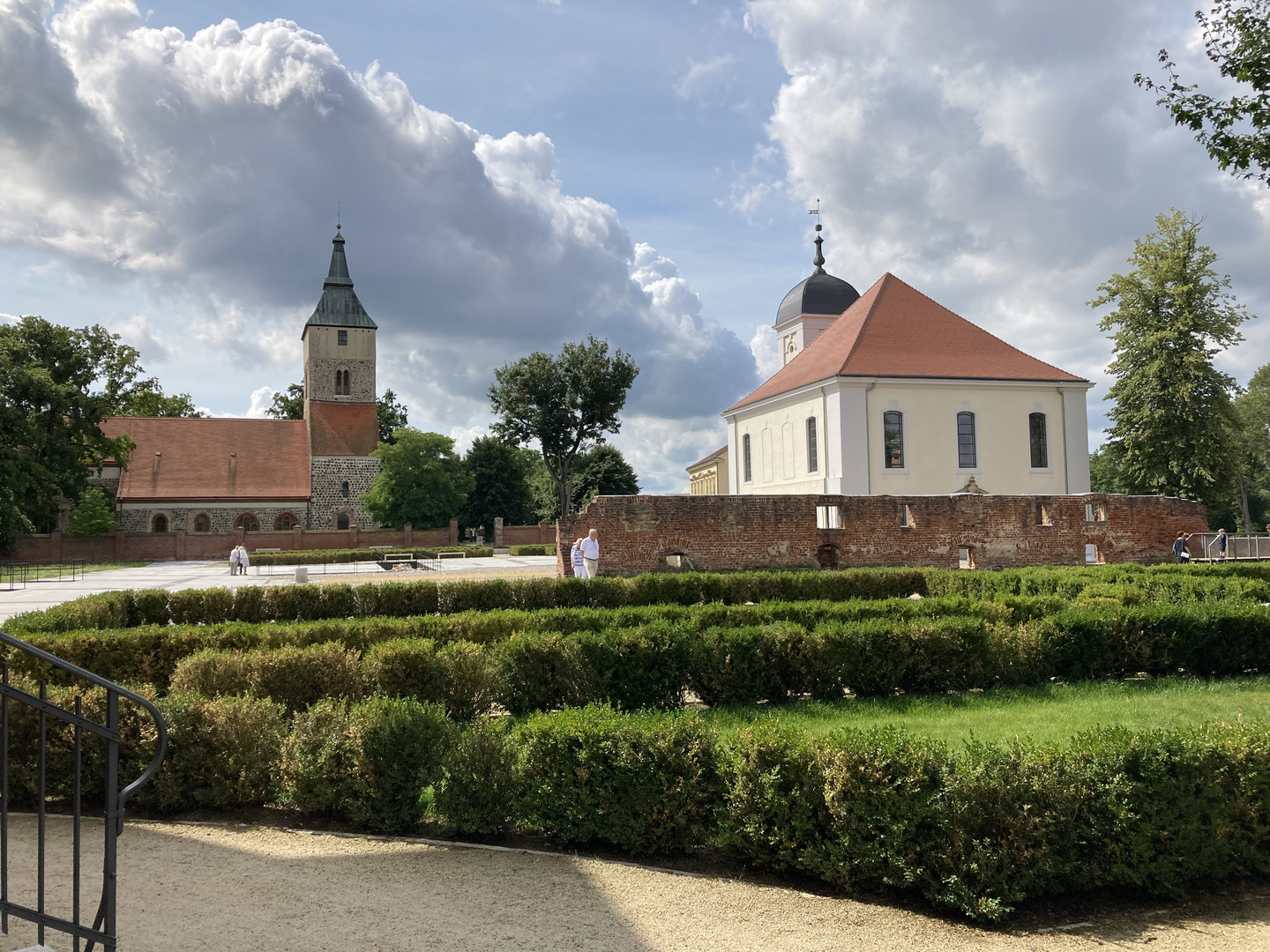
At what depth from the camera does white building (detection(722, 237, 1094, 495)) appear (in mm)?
30016

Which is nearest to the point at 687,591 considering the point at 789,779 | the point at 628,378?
the point at 789,779

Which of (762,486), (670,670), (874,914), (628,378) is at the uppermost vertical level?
(628,378)

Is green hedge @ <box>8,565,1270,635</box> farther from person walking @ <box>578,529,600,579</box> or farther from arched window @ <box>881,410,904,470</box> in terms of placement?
arched window @ <box>881,410,904,470</box>

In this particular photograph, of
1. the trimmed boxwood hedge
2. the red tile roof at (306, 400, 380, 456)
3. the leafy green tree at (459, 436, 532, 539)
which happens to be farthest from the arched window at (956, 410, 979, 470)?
the red tile roof at (306, 400, 380, 456)

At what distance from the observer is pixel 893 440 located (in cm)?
3038

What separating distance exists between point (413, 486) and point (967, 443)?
33.4m

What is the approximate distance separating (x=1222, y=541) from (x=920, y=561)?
382 inches

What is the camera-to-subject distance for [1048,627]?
9.61 m

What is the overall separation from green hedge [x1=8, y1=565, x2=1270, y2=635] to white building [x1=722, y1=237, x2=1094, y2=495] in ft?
45.4

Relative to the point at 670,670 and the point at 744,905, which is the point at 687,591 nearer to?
the point at 670,670

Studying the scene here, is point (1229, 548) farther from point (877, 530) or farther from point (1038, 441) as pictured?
point (877, 530)

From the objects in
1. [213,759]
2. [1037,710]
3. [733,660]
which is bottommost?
[1037,710]

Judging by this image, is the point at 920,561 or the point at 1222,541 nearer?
the point at 920,561

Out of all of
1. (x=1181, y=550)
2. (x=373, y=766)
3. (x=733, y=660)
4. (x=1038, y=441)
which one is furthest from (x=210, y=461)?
(x=373, y=766)
